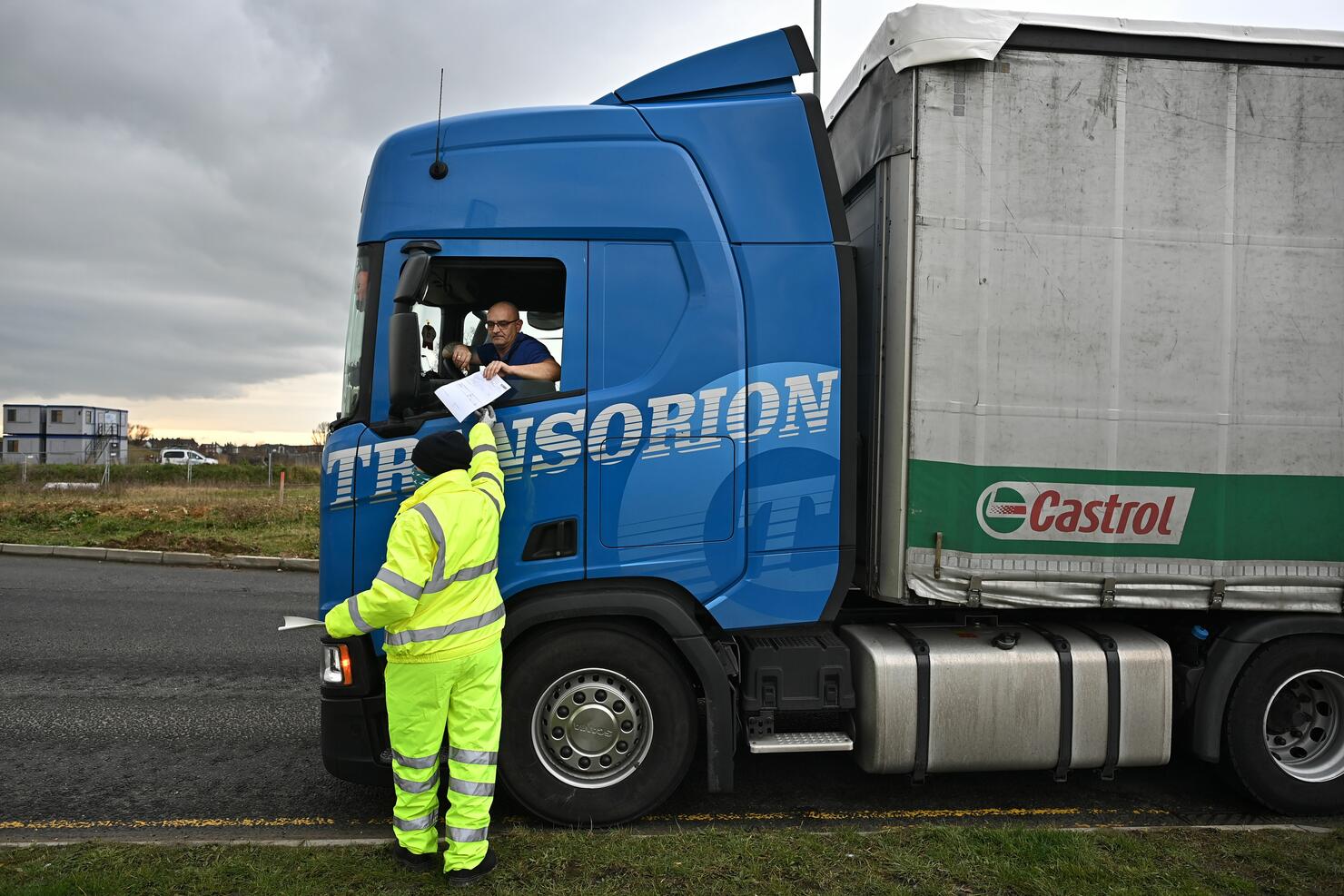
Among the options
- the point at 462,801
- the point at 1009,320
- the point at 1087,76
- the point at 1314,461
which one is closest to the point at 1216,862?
the point at 1314,461

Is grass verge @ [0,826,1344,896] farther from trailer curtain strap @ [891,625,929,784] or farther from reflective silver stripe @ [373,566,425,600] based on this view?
reflective silver stripe @ [373,566,425,600]

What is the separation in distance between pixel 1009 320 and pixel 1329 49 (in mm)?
1902

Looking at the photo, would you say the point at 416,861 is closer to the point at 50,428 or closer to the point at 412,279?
the point at 412,279

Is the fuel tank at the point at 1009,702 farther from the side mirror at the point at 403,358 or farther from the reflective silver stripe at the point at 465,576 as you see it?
the side mirror at the point at 403,358

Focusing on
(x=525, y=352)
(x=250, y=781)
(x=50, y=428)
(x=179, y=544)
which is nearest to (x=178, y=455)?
(x=50, y=428)

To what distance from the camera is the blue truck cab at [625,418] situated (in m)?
3.63

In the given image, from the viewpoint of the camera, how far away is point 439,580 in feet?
10.6

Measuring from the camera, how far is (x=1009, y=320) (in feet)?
12.4

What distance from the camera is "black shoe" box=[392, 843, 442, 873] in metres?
3.30

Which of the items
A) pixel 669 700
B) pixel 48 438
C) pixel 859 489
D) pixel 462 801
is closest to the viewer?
pixel 462 801

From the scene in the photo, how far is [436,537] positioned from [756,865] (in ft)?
5.74

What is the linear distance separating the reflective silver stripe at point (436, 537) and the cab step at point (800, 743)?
61.3 inches

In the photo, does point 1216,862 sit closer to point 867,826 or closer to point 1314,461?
point 867,826

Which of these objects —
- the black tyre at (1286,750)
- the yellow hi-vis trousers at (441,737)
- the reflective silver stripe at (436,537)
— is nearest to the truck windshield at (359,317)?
the reflective silver stripe at (436,537)
